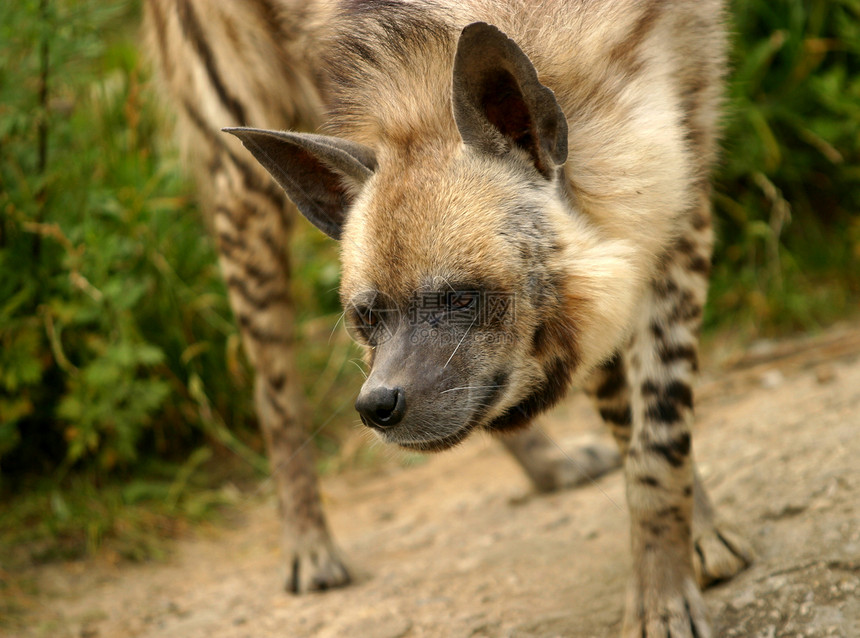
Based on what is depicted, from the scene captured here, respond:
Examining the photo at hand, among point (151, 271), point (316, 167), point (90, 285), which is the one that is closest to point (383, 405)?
point (316, 167)

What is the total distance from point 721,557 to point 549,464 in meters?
1.25

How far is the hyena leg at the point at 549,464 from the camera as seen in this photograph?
387cm

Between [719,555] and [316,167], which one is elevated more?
[316,167]

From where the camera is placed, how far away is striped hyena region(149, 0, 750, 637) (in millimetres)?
2182

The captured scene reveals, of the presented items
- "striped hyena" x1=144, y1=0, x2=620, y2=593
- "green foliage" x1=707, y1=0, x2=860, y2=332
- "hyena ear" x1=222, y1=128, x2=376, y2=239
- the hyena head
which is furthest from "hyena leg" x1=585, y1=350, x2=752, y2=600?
"green foliage" x1=707, y1=0, x2=860, y2=332

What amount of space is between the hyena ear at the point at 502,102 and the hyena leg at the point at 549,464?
6.13ft

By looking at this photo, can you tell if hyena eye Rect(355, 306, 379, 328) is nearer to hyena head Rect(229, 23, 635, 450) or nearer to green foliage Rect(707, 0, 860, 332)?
hyena head Rect(229, 23, 635, 450)

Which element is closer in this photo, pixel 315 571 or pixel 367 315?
pixel 367 315

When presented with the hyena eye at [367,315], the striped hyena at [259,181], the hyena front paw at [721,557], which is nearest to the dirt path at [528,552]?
the hyena front paw at [721,557]

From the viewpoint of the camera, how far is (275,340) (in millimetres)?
3631

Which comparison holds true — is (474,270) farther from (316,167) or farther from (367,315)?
(316,167)

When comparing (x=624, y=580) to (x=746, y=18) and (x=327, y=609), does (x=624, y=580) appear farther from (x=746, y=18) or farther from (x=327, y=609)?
(x=746, y=18)

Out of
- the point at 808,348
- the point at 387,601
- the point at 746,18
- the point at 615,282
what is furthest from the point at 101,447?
the point at 746,18

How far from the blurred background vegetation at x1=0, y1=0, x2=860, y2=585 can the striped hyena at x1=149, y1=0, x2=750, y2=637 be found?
5.27 feet
